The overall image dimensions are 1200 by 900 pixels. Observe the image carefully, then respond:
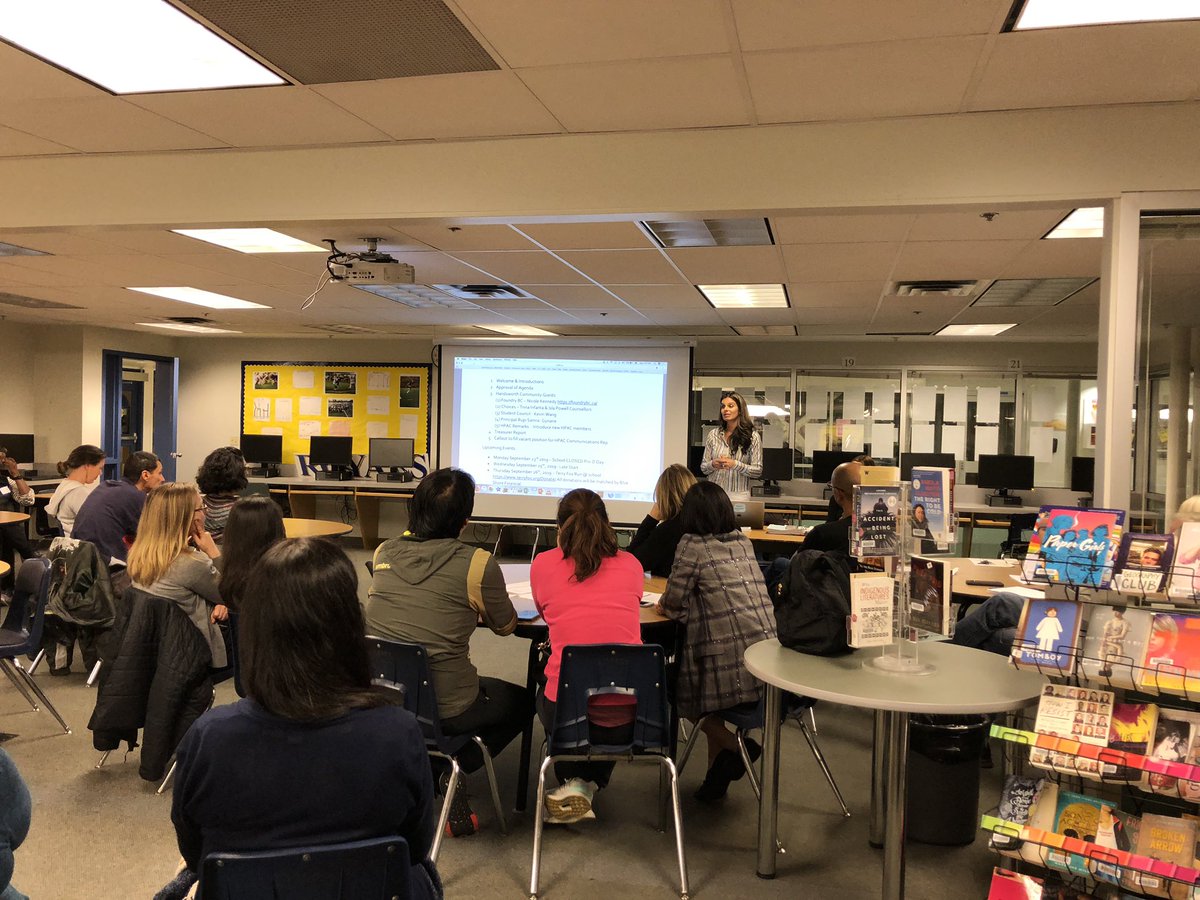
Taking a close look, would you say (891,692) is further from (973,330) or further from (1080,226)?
(973,330)

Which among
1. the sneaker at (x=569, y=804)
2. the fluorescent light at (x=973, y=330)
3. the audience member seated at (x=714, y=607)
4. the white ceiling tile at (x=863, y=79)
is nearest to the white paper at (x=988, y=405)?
the fluorescent light at (x=973, y=330)

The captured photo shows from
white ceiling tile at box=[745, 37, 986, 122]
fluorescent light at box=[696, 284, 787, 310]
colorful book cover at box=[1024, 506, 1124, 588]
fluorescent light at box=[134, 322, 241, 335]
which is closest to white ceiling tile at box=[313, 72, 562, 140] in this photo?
white ceiling tile at box=[745, 37, 986, 122]

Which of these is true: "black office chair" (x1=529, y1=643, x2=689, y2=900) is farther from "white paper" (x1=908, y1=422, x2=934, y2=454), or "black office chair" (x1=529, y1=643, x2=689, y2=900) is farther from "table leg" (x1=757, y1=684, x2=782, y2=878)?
"white paper" (x1=908, y1=422, x2=934, y2=454)

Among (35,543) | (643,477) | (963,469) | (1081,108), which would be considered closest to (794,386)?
(963,469)

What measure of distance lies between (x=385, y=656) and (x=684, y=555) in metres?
1.14

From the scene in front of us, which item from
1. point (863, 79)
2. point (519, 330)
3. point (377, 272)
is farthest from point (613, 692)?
point (519, 330)

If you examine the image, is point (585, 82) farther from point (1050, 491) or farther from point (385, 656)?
point (1050, 491)

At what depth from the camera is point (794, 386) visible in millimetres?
10484

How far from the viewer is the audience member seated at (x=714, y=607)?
10.3ft

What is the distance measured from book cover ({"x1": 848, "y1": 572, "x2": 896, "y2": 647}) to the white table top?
0.32ft

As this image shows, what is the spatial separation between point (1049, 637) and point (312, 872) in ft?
5.96

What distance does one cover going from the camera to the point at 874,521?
263 cm

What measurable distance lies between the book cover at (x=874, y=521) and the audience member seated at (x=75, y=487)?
4771 millimetres

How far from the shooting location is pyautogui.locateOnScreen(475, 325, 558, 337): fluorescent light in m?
9.63
